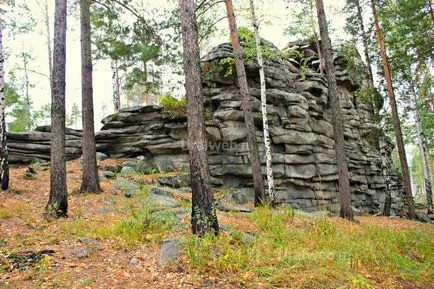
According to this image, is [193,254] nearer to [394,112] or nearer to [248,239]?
[248,239]

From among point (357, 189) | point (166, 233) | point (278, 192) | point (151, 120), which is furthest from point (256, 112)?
point (166, 233)

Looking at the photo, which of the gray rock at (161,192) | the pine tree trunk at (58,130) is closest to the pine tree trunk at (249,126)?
the gray rock at (161,192)

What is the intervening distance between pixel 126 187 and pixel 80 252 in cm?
505

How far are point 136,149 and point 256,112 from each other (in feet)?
22.8

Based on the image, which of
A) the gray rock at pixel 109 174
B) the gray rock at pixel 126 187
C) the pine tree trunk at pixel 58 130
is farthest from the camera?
the gray rock at pixel 109 174

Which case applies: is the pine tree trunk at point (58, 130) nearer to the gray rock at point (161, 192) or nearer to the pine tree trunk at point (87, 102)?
the pine tree trunk at point (87, 102)

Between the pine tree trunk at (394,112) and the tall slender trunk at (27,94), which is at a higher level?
the tall slender trunk at (27,94)

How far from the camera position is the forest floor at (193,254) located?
4.83 meters

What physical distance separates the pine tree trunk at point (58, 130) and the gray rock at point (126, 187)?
2.77 metres

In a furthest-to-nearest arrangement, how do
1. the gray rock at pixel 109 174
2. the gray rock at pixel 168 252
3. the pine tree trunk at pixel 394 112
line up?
the pine tree trunk at pixel 394 112
the gray rock at pixel 109 174
the gray rock at pixel 168 252

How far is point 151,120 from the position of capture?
56.4ft

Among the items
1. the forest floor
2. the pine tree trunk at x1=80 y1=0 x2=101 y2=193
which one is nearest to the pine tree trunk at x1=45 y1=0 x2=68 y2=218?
the forest floor

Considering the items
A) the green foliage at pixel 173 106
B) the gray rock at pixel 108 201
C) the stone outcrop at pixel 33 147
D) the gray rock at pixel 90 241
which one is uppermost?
the green foliage at pixel 173 106

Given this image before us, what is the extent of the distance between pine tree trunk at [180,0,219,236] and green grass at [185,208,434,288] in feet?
1.64
